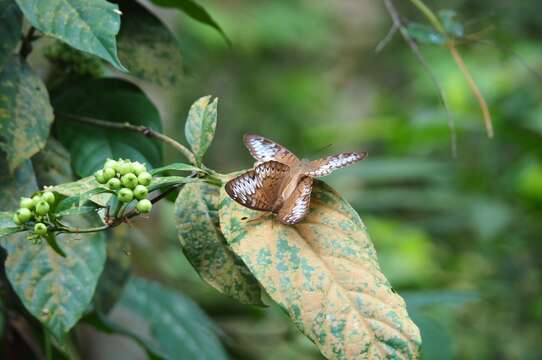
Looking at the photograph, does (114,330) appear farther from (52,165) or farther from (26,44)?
(26,44)

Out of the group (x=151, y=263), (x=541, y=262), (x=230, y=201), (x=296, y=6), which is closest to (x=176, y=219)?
(x=230, y=201)

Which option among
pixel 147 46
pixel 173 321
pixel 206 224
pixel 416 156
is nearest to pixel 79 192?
pixel 206 224

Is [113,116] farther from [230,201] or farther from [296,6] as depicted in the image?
[296,6]

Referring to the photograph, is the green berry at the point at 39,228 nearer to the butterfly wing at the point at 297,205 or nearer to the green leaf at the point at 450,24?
the butterfly wing at the point at 297,205

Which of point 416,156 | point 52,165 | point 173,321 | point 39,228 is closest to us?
point 39,228

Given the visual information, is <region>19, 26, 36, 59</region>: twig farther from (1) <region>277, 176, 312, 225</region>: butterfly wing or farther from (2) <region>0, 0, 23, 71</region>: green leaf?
(1) <region>277, 176, 312, 225</region>: butterfly wing

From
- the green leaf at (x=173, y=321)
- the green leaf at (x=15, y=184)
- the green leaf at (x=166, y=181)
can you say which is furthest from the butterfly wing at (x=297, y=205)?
the green leaf at (x=173, y=321)

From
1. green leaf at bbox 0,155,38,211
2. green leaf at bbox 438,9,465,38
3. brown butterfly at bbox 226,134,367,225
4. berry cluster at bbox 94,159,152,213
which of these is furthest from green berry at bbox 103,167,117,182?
green leaf at bbox 438,9,465,38
